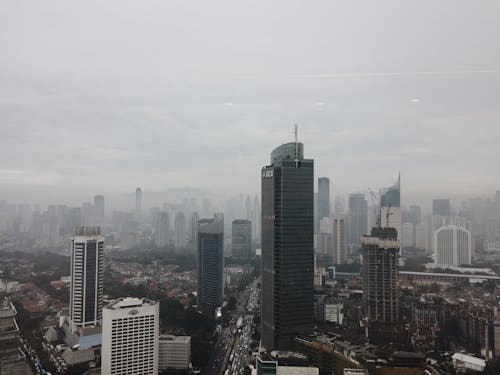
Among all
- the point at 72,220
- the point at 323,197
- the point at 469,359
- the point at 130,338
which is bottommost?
the point at 469,359

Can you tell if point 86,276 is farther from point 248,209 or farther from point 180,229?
point 248,209

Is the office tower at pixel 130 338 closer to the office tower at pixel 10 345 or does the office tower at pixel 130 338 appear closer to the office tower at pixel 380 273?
the office tower at pixel 10 345

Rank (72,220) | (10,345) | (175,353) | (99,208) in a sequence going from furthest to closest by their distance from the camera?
(72,220)
(175,353)
(99,208)
(10,345)

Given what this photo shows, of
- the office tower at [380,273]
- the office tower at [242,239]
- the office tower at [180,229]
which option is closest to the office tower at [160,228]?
the office tower at [180,229]

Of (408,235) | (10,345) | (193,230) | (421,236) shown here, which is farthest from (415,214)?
(10,345)

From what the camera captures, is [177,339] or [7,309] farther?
[177,339]

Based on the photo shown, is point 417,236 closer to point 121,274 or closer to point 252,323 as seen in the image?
point 252,323

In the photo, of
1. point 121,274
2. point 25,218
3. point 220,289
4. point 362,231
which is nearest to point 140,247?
point 121,274
